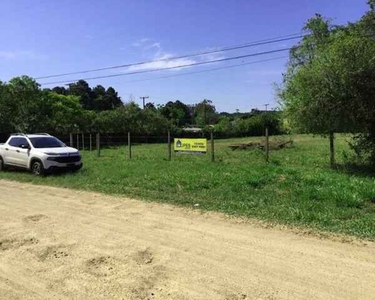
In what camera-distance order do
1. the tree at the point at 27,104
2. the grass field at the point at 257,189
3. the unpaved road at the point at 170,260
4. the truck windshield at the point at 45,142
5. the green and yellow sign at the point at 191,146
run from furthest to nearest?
1. the tree at the point at 27,104
2. the green and yellow sign at the point at 191,146
3. the truck windshield at the point at 45,142
4. the grass field at the point at 257,189
5. the unpaved road at the point at 170,260

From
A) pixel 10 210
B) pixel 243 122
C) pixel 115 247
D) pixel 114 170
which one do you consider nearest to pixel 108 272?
pixel 115 247

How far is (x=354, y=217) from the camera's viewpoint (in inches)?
328

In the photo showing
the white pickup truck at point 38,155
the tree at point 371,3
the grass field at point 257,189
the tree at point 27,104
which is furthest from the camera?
the tree at point 27,104

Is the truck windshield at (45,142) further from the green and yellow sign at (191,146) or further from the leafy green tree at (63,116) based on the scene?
the leafy green tree at (63,116)

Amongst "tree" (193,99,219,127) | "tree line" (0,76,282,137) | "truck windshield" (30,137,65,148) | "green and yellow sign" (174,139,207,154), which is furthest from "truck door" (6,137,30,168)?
"tree" (193,99,219,127)

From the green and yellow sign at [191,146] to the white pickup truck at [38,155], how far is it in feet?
16.6

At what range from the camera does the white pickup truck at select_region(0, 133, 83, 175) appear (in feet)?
54.9

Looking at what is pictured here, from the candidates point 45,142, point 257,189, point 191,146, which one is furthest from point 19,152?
point 257,189

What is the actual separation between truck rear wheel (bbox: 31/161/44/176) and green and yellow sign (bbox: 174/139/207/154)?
667 centimetres

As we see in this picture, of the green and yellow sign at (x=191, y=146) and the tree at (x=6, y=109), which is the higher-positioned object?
the tree at (x=6, y=109)

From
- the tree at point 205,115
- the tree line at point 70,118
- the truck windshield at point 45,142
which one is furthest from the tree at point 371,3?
the tree at point 205,115

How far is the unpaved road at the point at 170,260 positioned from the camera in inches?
192

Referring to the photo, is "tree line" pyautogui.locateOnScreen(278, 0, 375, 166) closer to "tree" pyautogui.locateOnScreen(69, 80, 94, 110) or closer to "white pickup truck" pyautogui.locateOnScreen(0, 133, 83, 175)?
"white pickup truck" pyautogui.locateOnScreen(0, 133, 83, 175)

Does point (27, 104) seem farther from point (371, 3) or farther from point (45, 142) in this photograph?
point (371, 3)
